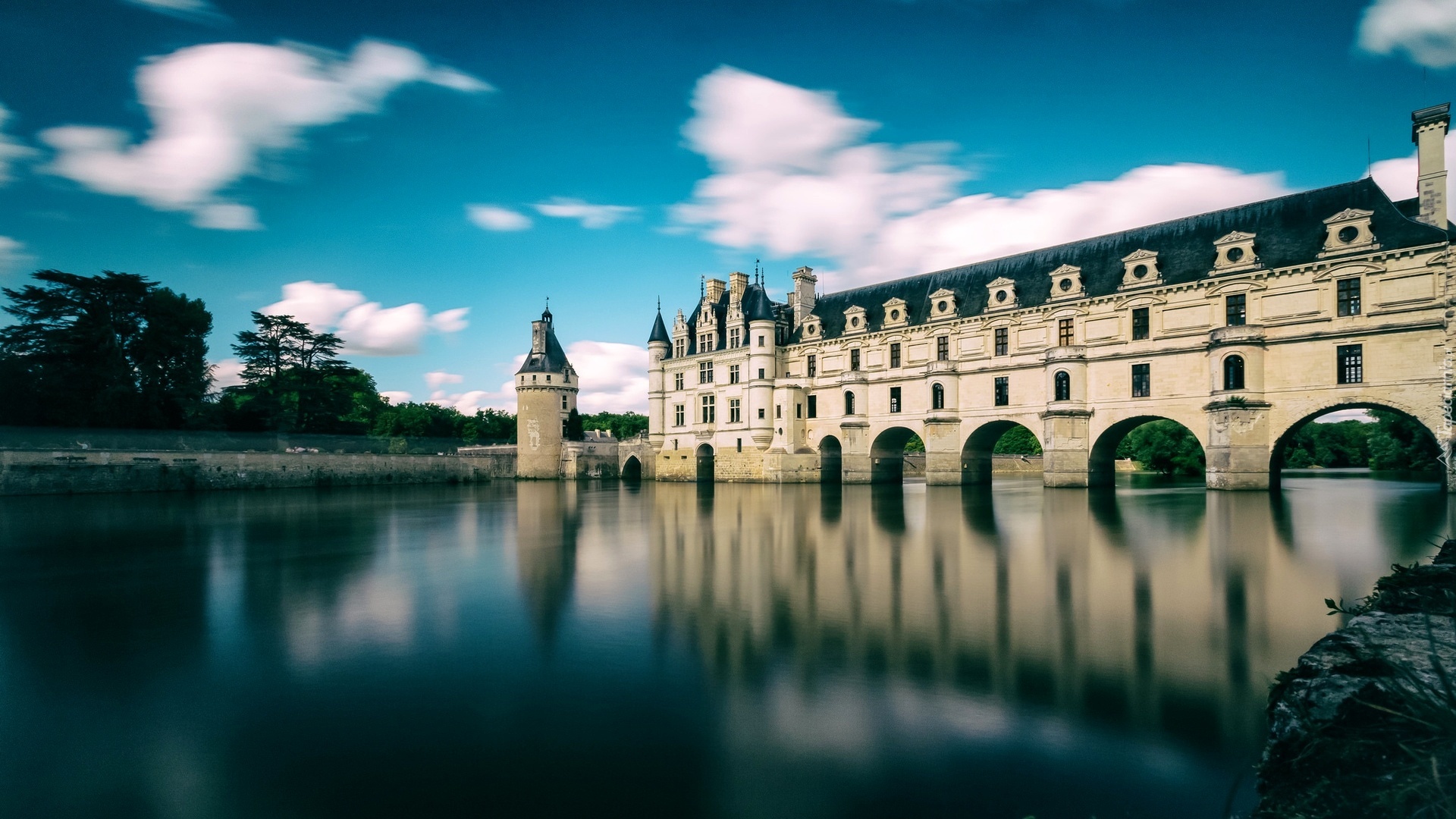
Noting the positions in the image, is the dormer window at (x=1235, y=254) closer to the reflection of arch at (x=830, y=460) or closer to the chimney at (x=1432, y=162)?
the chimney at (x=1432, y=162)

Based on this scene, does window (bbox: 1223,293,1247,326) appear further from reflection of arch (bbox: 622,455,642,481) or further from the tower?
the tower

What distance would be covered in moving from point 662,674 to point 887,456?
3409 centimetres

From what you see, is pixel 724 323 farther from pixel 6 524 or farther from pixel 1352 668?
pixel 1352 668

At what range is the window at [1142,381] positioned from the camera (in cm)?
2800

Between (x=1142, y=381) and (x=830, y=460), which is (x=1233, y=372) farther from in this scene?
(x=830, y=460)

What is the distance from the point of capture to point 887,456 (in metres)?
38.7

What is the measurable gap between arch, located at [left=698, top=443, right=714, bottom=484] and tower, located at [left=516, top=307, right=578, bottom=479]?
39.7ft

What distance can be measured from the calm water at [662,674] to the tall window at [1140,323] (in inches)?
622

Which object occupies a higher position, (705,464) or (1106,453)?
(1106,453)

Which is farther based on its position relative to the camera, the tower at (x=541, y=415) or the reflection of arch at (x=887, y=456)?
the tower at (x=541, y=415)

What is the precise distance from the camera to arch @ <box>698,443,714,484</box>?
45.9 metres

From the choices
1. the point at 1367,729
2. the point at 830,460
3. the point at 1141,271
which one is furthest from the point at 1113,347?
the point at 1367,729

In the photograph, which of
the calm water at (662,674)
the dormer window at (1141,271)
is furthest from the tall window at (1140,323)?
the calm water at (662,674)

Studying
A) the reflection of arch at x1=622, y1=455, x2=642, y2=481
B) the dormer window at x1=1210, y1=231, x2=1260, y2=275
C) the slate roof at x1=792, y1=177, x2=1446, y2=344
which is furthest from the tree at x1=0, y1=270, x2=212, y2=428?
the dormer window at x1=1210, y1=231, x2=1260, y2=275
